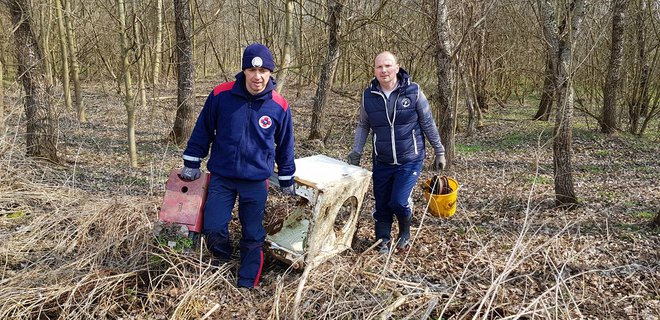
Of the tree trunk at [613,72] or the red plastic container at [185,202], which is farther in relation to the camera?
the tree trunk at [613,72]

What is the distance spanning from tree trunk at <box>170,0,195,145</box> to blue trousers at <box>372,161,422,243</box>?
5.38m

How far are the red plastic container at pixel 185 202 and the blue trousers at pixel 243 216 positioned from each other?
6 centimetres

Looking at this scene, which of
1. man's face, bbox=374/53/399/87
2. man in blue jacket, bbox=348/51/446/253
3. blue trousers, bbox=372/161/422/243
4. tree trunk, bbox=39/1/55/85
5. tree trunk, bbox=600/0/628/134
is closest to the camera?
man's face, bbox=374/53/399/87

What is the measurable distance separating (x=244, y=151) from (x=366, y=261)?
1.31m

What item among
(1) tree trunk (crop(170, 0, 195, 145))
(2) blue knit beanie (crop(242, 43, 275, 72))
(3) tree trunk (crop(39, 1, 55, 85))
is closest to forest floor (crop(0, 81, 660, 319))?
(2) blue knit beanie (crop(242, 43, 275, 72))

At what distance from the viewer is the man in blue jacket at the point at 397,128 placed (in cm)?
404

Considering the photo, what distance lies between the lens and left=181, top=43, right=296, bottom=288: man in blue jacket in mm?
3609

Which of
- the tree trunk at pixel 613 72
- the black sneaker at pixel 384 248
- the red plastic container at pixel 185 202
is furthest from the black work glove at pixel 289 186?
the tree trunk at pixel 613 72

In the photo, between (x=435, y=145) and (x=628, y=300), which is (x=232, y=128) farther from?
(x=628, y=300)

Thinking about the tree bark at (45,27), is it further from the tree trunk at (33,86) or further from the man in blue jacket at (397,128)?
the man in blue jacket at (397,128)

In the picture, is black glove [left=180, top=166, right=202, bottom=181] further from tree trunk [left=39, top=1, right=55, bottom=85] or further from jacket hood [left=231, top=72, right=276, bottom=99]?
tree trunk [left=39, top=1, right=55, bottom=85]

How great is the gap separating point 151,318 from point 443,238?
2784 millimetres

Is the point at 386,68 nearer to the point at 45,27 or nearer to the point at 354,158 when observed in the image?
the point at 354,158

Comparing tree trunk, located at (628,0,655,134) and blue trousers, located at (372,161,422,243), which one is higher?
tree trunk, located at (628,0,655,134)
